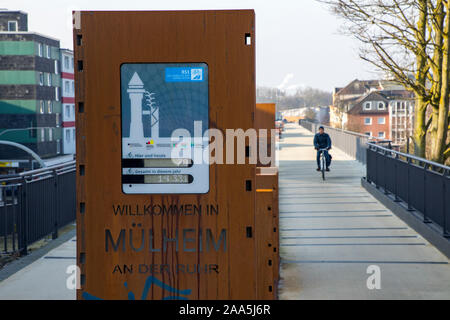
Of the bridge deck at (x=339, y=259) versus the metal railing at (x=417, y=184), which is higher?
the metal railing at (x=417, y=184)

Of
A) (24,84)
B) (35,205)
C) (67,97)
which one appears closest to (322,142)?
(35,205)

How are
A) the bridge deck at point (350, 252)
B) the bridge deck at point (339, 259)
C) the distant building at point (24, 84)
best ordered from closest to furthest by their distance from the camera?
1. the bridge deck at point (339, 259)
2. the bridge deck at point (350, 252)
3. the distant building at point (24, 84)

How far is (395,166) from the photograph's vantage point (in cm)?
1457

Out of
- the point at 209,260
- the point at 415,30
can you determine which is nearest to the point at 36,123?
the point at 415,30

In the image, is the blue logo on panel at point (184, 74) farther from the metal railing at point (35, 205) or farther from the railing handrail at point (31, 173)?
the metal railing at point (35, 205)

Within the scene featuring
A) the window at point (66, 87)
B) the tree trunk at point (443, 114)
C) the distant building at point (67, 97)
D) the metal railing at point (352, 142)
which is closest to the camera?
the tree trunk at point (443, 114)

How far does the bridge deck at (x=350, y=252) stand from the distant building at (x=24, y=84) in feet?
202

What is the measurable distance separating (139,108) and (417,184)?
9.17 m

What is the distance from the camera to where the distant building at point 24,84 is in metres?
73.8

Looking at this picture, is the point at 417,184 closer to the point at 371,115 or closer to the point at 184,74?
the point at 184,74

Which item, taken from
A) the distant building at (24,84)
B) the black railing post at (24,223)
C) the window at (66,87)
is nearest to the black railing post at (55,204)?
the black railing post at (24,223)

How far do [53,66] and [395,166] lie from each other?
7070cm

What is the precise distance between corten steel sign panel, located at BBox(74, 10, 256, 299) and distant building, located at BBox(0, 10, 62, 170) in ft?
235
